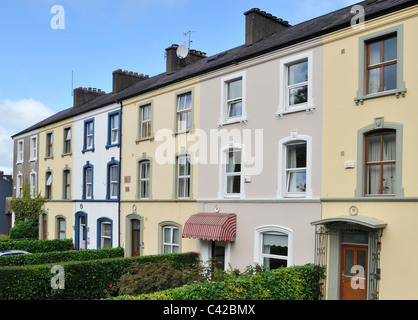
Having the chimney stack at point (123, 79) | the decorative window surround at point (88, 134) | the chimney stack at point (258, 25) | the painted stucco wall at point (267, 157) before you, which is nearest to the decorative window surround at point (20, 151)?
the decorative window surround at point (88, 134)

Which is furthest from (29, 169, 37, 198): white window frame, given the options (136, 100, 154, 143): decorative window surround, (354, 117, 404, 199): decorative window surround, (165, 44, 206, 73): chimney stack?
(354, 117, 404, 199): decorative window surround

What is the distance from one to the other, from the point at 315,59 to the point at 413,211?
6.04 m

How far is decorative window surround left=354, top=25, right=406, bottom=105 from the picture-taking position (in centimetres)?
1281

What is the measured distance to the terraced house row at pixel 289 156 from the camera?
12.8 m

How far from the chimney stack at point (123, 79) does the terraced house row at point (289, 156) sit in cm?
489

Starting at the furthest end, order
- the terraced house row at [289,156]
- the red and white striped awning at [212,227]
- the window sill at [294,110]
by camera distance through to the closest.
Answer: the red and white striped awning at [212,227] < the window sill at [294,110] < the terraced house row at [289,156]

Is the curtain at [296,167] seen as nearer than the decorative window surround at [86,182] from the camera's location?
Yes

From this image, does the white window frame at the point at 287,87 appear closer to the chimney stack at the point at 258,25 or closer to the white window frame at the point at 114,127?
the chimney stack at the point at 258,25

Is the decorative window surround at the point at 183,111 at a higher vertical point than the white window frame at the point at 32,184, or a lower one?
higher

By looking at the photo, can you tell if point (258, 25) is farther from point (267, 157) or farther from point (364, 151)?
point (364, 151)

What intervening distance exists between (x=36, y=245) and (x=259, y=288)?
18496mm

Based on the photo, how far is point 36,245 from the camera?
25.8 metres
